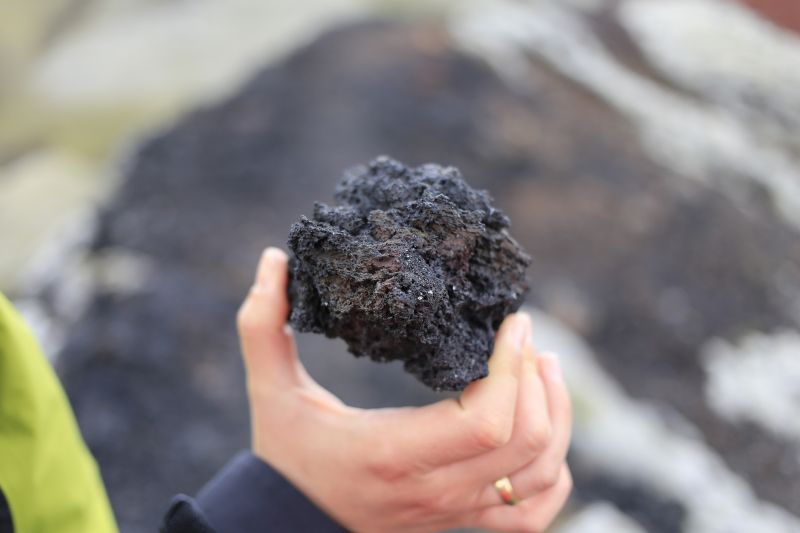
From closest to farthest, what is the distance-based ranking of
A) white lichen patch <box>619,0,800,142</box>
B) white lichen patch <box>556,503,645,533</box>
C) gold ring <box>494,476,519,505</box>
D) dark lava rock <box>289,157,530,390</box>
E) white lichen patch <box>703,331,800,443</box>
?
dark lava rock <box>289,157,530,390</box> < gold ring <box>494,476,519,505</box> < white lichen patch <box>556,503,645,533</box> < white lichen patch <box>703,331,800,443</box> < white lichen patch <box>619,0,800,142</box>

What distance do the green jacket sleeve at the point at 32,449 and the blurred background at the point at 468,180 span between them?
6.09 ft

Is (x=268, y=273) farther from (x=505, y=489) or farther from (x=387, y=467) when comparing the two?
(x=505, y=489)

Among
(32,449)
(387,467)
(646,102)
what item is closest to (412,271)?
(387,467)

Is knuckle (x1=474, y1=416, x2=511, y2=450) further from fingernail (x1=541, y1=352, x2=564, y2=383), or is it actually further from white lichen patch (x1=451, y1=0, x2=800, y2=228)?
white lichen patch (x1=451, y1=0, x2=800, y2=228)

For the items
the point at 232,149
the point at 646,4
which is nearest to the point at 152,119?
the point at 232,149

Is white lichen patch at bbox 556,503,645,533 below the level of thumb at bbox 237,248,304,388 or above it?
below

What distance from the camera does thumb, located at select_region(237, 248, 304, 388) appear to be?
167 centimetres

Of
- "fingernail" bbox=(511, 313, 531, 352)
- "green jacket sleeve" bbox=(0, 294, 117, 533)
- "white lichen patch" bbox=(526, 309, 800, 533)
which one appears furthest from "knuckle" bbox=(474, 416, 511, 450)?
"white lichen patch" bbox=(526, 309, 800, 533)

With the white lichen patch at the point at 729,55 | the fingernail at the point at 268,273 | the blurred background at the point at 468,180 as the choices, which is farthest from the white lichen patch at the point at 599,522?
the white lichen patch at the point at 729,55

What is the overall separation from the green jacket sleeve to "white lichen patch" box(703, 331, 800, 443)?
3771 mm

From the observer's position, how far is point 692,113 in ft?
22.2

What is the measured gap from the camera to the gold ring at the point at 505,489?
1622 millimetres

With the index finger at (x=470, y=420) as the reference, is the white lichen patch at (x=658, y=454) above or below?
below

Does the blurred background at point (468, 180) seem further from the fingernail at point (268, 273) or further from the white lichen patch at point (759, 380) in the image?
the fingernail at point (268, 273)
